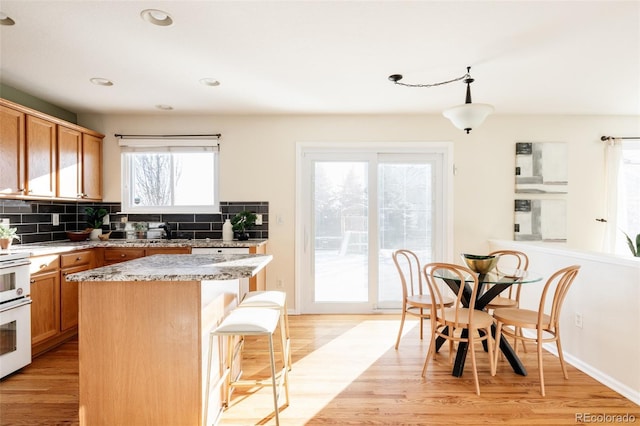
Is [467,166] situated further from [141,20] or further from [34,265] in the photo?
[34,265]

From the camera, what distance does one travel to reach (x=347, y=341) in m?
3.11

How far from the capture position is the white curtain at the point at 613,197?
3.87 meters

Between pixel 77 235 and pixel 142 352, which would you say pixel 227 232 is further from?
pixel 142 352

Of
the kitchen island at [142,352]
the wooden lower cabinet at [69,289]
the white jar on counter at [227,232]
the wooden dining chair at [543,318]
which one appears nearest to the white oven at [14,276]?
the wooden lower cabinet at [69,289]

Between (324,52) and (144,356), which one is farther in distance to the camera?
(324,52)

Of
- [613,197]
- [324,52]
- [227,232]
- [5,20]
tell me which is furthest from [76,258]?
[613,197]

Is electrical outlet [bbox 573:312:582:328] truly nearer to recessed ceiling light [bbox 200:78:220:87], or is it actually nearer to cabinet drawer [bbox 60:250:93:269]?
recessed ceiling light [bbox 200:78:220:87]

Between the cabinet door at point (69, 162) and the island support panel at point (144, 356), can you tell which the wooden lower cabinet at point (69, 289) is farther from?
the island support panel at point (144, 356)

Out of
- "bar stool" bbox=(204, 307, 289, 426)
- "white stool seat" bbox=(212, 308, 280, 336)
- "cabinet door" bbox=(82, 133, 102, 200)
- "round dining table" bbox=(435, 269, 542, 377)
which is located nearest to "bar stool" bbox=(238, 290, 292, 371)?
"bar stool" bbox=(204, 307, 289, 426)

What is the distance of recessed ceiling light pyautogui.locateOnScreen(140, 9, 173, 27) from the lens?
6.38ft

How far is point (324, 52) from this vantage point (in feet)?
7.91

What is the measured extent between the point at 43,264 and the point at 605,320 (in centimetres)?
457

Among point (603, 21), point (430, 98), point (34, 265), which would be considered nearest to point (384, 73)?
point (430, 98)

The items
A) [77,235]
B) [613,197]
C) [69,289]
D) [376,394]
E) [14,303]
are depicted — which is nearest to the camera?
[376,394]
